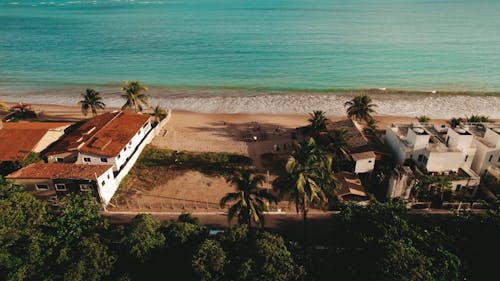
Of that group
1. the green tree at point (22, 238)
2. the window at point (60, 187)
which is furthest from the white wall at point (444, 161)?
the window at point (60, 187)

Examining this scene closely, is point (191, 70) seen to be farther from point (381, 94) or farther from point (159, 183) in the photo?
point (159, 183)

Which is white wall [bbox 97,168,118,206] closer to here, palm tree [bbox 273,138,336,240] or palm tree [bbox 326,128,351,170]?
palm tree [bbox 273,138,336,240]

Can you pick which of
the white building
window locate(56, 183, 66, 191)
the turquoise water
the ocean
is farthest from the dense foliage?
the turquoise water

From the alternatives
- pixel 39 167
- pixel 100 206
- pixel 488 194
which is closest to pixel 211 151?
pixel 100 206

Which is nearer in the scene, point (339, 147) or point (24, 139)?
point (339, 147)

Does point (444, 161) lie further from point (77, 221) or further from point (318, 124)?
point (77, 221)

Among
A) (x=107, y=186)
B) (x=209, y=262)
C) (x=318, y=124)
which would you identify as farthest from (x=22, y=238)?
(x=318, y=124)

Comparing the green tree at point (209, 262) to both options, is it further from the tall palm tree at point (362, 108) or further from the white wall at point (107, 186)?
the tall palm tree at point (362, 108)
